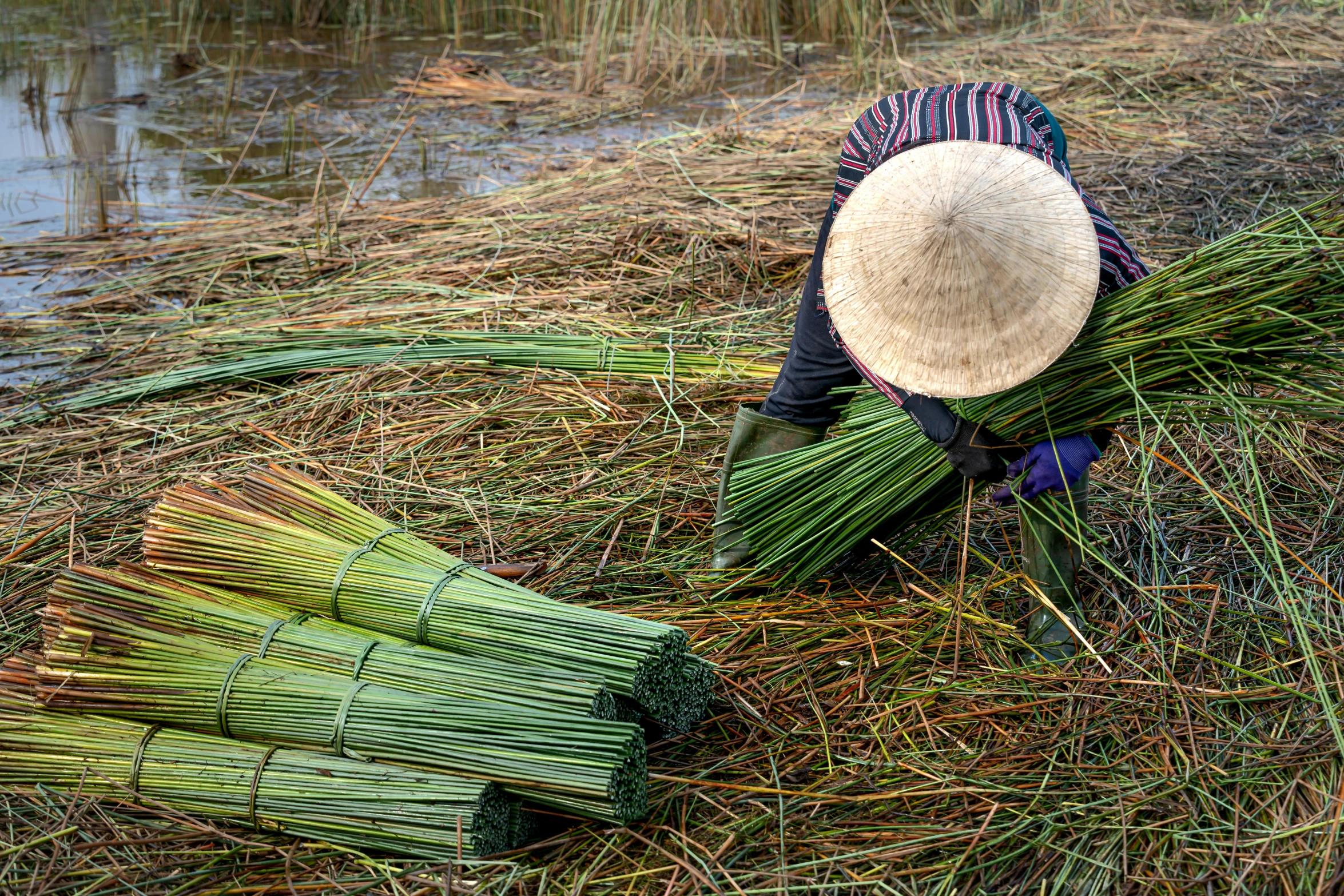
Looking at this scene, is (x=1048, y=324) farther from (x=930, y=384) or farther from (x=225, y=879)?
(x=225, y=879)

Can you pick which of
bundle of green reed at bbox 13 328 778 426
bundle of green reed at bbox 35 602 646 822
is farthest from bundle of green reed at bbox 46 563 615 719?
bundle of green reed at bbox 13 328 778 426

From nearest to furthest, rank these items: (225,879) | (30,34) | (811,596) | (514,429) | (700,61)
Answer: (225,879), (811,596), (514,429), (700,61), (30,34)

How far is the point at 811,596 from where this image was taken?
2500 mm

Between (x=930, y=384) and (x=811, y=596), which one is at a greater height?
(x=930, y=384)

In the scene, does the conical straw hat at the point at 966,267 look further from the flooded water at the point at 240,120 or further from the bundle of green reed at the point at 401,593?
the flooded water at the point at 240,120

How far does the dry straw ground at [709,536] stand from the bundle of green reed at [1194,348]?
0.32ft

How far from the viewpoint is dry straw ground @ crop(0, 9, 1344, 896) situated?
1.81m

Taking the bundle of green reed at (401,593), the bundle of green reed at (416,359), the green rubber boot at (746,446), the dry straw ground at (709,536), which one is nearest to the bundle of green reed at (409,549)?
the bundle of green reed at (401,593)

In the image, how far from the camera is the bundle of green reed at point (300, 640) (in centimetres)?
187

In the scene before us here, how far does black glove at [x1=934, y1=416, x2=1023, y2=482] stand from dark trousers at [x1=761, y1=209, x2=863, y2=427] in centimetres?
40

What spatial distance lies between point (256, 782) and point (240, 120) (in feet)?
20.0

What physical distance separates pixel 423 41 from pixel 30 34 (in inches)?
116

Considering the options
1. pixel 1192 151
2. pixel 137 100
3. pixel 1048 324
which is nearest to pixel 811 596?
pixel 1048 324

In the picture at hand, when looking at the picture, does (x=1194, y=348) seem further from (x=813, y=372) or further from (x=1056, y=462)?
(x=813, y=372)
